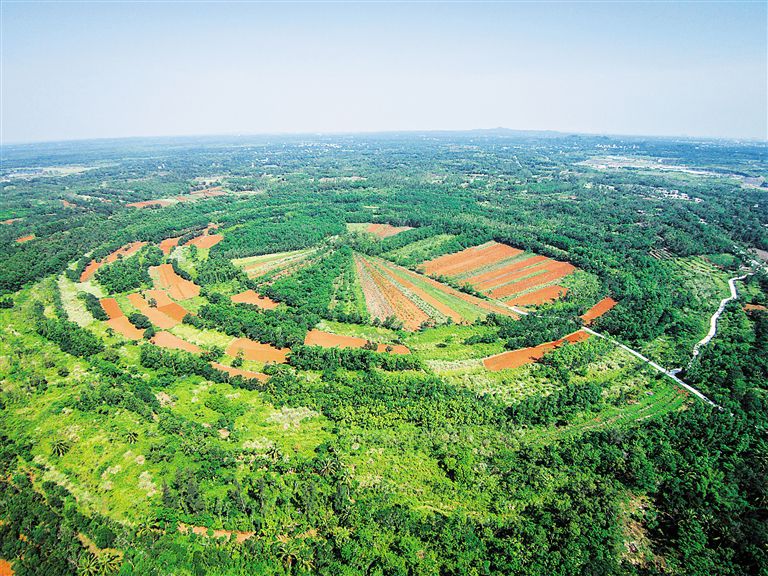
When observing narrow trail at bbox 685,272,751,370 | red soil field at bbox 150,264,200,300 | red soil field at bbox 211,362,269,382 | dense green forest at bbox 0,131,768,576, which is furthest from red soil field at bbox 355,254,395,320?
narrow trail at bbox 685,272,751,370

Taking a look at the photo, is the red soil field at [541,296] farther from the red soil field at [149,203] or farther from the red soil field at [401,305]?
the red soil field at [149,203]

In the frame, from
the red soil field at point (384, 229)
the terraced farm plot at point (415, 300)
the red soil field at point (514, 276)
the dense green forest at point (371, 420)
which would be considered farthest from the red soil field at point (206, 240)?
the red soil field at point (514, 276)

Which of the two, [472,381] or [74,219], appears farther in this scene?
[74,219]

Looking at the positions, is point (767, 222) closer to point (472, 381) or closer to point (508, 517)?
point (472, 381)

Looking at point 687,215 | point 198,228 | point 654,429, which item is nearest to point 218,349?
point 654,429

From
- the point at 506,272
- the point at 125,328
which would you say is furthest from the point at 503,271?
the point at 125,328

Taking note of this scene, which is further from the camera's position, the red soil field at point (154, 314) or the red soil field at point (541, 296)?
the red soil field at point (541, 296)
